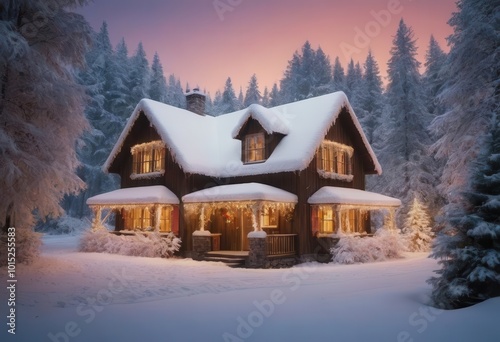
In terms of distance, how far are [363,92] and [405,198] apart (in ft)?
59.3

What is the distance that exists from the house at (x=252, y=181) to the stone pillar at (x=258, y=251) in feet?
0.14

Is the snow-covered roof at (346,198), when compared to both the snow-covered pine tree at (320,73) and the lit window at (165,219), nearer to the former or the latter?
the lit window at (165,219)

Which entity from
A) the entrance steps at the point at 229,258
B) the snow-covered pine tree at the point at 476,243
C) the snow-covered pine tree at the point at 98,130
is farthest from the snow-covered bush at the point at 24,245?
the snow-covered pine tree at the point at 98,130

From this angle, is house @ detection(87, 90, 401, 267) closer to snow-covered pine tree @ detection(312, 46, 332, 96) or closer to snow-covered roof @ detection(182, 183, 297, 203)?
snow-covered roof @ detection(182, 183, 297, 203)

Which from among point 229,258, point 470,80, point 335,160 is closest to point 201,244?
point 229,258

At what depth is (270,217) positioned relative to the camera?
1977cm

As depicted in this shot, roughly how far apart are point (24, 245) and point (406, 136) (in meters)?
28.4

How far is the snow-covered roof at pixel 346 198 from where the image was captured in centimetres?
1844

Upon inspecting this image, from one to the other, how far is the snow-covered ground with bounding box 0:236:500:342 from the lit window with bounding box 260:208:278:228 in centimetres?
731

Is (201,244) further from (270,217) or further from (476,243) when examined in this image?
(476,243)

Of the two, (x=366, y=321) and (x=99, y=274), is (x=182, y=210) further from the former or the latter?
(x=366, y=321)

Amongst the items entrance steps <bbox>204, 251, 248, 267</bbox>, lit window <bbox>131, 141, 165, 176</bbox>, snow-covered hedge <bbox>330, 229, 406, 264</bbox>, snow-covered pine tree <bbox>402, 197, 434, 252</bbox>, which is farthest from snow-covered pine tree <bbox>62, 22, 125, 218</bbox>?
snow-covered pine tree <bbox>402, 197, 434, 252</bbox>

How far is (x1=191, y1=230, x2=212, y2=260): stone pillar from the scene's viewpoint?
1842 centimetres

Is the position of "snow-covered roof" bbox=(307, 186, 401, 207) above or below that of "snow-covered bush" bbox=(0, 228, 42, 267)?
above
